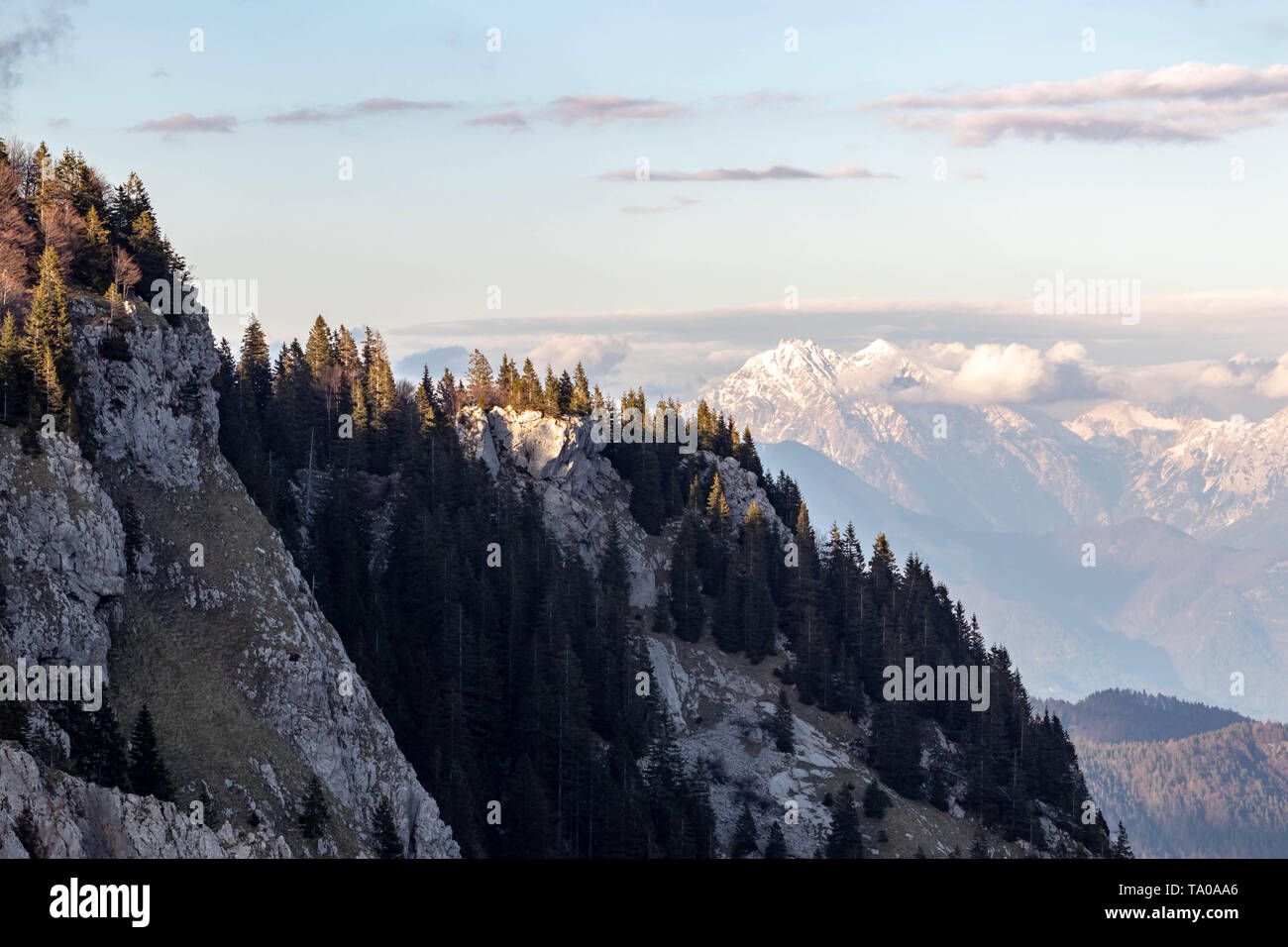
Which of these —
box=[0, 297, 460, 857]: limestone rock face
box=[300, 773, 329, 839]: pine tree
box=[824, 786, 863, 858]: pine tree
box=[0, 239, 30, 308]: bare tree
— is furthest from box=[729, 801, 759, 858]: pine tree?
box=[0, 239, 30, 308]: bare tree

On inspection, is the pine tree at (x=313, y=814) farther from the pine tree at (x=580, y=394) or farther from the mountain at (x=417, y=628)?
the pine tree at (x=580, y=394)

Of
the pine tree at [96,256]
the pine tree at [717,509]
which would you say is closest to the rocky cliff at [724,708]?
the pine tree at [717,509]

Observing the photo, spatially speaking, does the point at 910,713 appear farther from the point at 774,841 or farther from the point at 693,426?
the point at 693,426

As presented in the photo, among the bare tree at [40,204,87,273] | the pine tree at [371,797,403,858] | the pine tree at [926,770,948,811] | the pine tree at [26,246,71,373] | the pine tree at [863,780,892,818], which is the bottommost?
the pine tree at [926,770,948,811]

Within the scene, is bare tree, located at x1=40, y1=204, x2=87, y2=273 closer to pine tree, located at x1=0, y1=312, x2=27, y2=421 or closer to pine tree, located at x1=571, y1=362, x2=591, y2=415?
pine tree, located at x1=0, y1=312, x2=27, y2=421

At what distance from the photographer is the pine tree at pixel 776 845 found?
4806 inches

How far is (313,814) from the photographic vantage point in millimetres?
79188

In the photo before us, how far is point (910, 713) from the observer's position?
149500 mm

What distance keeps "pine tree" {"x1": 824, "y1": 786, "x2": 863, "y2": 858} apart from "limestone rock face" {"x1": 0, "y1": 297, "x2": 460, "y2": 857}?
42.3 meters

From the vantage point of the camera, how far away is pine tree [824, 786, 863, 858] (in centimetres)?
12175

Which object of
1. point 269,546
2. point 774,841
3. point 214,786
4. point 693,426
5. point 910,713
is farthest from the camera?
point 693,426
